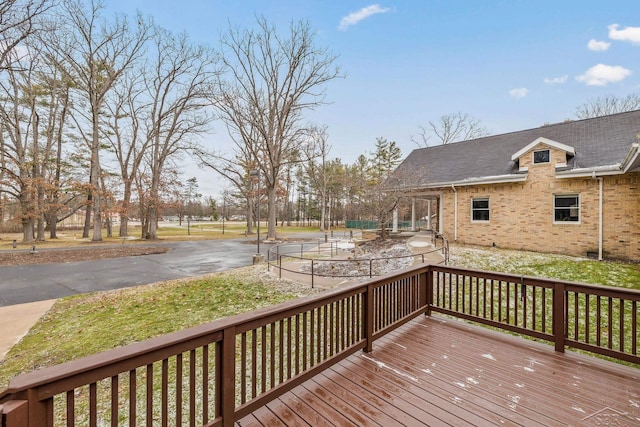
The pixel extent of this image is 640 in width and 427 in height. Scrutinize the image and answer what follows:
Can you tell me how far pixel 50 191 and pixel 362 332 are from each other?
994 inches

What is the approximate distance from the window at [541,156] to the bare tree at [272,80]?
490 inches

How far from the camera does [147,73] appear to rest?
21375 millimetres

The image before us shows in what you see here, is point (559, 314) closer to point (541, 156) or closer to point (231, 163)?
point (541, 156)

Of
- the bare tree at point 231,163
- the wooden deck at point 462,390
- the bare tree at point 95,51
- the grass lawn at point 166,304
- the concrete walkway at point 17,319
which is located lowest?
the concrete walkway at point 17,319

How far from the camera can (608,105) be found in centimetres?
2072

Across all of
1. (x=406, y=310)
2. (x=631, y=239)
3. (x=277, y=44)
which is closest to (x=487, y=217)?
(x=631, y=239)

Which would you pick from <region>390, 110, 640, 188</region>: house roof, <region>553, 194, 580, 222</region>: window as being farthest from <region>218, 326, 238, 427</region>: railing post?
<region>553, 194, 580, 222</region>: window

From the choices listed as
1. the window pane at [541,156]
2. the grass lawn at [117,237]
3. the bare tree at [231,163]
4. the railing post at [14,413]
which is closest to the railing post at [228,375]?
the railing post at [14,413]

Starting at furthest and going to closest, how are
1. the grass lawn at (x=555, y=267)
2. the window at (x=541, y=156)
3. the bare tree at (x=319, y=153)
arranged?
1. the bare tree at (x=319, y=153)
2. the window at (x=541, y=156)
3. the grass lawn at (x=555, y=267)

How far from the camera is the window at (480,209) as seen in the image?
12336 mm

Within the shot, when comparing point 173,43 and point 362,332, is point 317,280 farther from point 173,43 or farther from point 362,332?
point 173,43

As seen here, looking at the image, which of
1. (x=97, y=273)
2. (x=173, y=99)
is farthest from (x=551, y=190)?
(x=173, y=99)

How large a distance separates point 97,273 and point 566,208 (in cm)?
1742

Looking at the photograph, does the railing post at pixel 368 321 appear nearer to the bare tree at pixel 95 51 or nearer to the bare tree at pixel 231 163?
the bare tree at pixel 95 51
